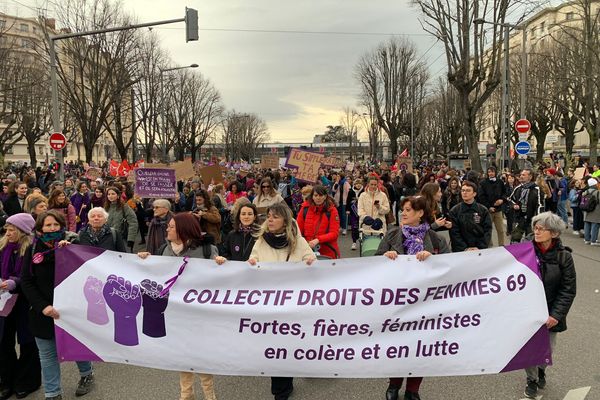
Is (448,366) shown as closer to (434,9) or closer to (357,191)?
(357,191)

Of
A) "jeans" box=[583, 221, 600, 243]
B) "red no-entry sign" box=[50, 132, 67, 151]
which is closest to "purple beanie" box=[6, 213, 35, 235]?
"jeans" box=[583, 221, 600, 243]

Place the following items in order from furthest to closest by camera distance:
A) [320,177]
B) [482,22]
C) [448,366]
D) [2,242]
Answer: [482,22] → [320,177] → [2,242] → [448,366]

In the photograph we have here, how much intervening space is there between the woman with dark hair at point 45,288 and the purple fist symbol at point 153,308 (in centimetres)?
71

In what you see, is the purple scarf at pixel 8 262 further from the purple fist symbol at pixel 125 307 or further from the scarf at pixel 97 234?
the purple fist symbol at pixel 125 307

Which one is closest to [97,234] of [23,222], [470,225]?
[23,222]

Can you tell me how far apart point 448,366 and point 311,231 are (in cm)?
257

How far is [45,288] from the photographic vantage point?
3.68 meters

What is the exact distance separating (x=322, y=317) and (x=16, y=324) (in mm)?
2646

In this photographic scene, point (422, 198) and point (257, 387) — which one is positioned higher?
point (422, 198)

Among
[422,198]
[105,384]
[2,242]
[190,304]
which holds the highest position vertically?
[422,198]

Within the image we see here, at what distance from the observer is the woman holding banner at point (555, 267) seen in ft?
11.6

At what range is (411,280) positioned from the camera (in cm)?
345

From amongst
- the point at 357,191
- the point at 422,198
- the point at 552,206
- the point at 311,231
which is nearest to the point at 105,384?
the point at 311,231

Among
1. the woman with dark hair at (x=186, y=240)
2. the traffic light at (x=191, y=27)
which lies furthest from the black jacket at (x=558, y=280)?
the traffic light at (x=191, y=27)
